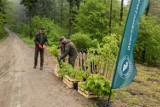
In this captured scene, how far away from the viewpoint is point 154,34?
26.8 meters

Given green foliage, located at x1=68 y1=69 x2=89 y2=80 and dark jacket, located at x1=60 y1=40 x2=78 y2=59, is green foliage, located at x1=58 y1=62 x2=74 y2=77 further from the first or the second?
green foliage, located at x1=68 y1=69 x2=89 y2=80

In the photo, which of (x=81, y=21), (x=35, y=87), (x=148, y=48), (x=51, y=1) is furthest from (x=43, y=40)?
(x=51, y=1)

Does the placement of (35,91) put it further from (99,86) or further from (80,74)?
(99,86)

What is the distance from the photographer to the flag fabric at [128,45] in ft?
25.6

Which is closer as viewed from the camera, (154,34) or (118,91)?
(118,91)

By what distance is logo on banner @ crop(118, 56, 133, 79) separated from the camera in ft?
26.8

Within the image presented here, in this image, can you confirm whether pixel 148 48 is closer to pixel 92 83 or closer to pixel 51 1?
pixel 92 83

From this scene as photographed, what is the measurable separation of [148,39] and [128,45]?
63.2 ft

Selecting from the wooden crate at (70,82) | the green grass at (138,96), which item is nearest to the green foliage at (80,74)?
the wooden crate at (70,82)

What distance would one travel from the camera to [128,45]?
8.02 meters

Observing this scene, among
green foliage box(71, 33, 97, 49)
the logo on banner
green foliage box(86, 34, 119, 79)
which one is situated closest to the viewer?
the logo on banner

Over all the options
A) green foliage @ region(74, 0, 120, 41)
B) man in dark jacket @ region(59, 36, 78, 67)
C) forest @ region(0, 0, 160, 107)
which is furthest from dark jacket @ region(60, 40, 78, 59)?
green foliage @ region(74, 0, 120, 41)

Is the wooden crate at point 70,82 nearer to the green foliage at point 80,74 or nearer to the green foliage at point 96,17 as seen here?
the green foliage at point 80,74

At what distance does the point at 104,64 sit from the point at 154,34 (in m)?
16.6
